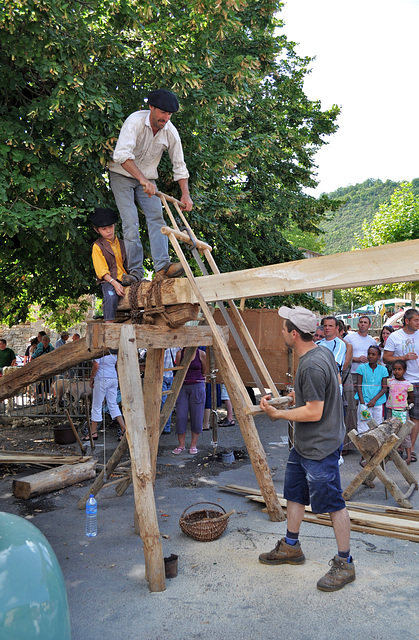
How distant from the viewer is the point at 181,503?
227 inches

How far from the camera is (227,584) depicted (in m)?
3.88

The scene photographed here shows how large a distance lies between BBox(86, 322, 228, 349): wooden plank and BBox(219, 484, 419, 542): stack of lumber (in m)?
1.99

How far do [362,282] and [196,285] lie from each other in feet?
4.81

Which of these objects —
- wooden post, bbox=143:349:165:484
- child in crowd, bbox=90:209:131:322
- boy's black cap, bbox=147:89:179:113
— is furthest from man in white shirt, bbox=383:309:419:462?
boy's black cap, bbox=147:89:179:113

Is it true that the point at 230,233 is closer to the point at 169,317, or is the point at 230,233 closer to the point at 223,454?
the point at 223,454

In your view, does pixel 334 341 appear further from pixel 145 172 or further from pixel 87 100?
pixel 87 100

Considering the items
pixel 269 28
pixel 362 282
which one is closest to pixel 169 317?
pixel 362 282

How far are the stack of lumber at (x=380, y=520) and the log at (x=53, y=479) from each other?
251 centimetres

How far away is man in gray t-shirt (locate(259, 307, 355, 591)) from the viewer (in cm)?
368

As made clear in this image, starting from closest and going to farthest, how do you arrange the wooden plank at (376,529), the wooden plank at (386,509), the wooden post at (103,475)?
the wooden plank at (376,529), the wooden plank at (386,509), the wooden post at (103,475)

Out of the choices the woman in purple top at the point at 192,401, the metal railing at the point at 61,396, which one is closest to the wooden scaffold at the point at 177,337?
the woman in purple top at the point at 192,401

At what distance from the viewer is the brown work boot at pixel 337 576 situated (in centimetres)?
369

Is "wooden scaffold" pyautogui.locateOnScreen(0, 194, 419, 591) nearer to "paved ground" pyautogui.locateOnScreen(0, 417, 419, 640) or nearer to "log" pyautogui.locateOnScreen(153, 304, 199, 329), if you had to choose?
"log" pyautogui.locateOnScreen(153, 304, 199, 329)

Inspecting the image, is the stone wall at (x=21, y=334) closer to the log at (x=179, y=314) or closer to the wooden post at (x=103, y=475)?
the wooden post at (x=103, y=475)
